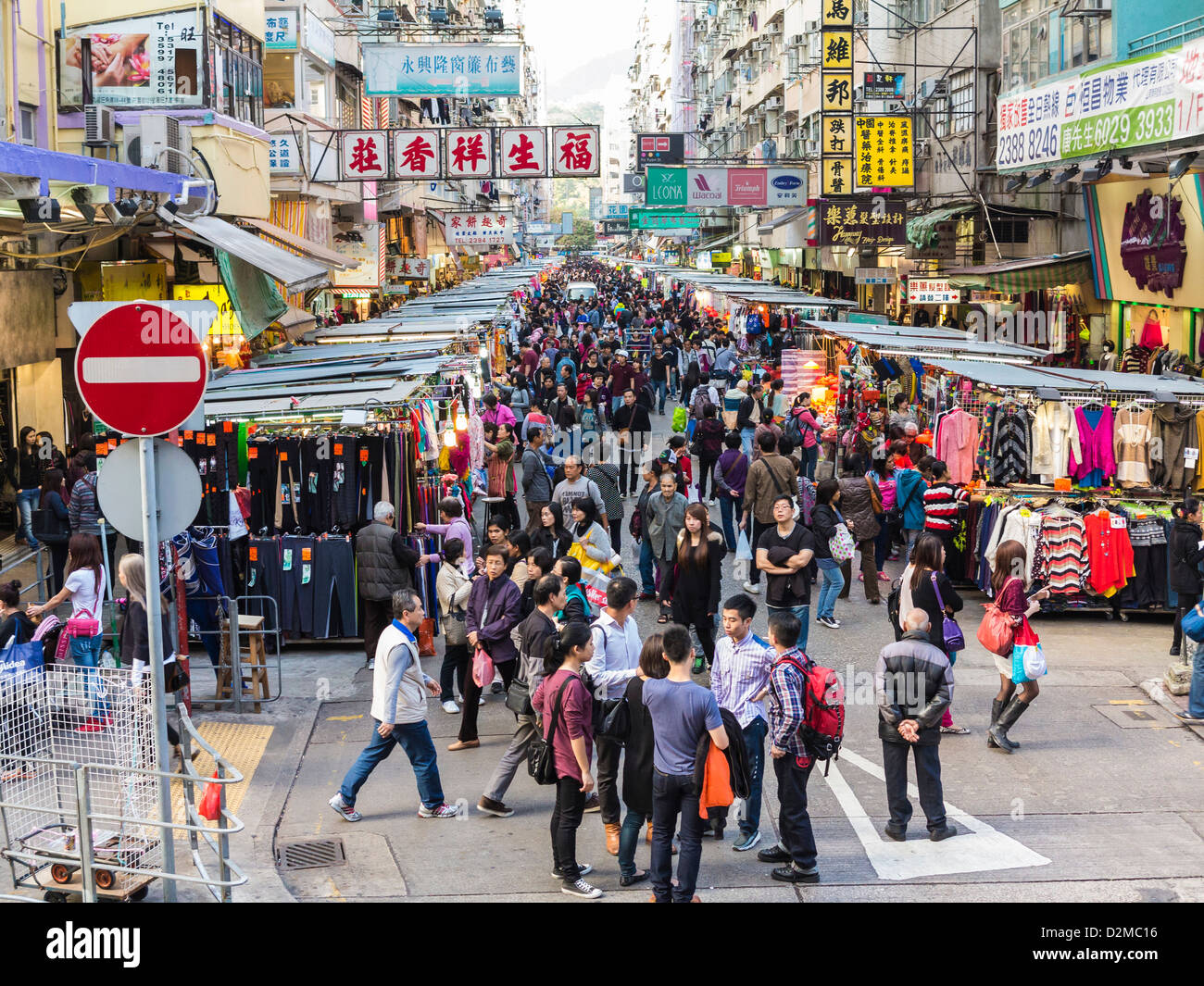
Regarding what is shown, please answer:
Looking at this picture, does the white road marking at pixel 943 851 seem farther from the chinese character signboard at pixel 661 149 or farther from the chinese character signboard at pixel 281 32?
the chinese character signboard at pixel 661 149

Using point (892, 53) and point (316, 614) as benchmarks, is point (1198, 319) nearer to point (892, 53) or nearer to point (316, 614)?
point (316, 614)

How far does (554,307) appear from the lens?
181 ft

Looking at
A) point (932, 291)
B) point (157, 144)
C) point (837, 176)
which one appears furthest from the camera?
point (837, 176)

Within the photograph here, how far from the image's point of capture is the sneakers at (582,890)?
285 inches

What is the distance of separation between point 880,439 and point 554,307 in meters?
37.6

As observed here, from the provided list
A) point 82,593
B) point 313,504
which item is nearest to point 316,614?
point 313,504

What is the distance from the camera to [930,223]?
28188 millimetres

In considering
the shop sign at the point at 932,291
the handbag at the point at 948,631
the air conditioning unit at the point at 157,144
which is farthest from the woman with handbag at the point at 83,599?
the shop sign at the point at 932,291

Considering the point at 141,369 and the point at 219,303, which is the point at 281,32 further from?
the point at 141,369

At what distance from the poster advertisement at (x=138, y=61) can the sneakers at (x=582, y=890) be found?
556 inches

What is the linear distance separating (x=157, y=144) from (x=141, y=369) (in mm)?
11286

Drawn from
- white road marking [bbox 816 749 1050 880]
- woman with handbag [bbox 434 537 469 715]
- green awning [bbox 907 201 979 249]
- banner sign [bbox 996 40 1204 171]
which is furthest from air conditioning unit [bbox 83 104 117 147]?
green awning [bbox 907 201 979 249]

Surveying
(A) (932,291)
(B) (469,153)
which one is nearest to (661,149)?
(B) (469,153)

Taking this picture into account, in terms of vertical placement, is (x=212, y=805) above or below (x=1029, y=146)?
below
